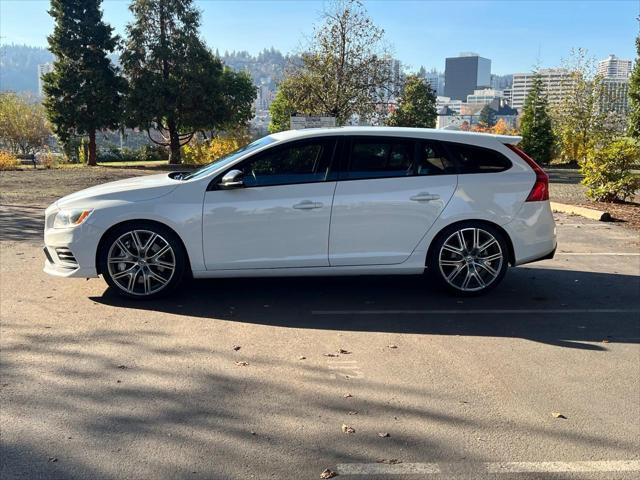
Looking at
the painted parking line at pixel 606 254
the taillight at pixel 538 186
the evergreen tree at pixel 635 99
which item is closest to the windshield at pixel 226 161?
the taillight at pixel 538 186

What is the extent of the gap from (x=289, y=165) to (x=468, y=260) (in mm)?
2012

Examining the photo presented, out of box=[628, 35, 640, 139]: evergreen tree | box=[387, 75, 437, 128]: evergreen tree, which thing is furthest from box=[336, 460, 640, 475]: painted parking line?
box=[387, 75, 437, 128]: evergreen tree

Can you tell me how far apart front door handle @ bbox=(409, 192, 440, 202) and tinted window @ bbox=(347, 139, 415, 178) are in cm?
24

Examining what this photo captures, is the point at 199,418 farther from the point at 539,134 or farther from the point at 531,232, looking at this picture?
the point at 539,134

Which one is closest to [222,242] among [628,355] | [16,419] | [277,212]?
[277,212]

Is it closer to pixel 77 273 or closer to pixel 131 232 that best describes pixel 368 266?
pixel 131 232

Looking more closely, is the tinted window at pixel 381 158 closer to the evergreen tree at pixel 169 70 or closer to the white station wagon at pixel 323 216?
the white station wagon at pixel 323 216

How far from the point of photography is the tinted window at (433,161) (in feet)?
19.0

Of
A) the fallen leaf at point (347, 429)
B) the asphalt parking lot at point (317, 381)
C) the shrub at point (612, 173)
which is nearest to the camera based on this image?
the asphalt parking lot at point (317, 381)

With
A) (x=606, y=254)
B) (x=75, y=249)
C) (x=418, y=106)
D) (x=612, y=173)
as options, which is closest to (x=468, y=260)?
(x=606, y=254)

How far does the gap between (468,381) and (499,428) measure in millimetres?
656

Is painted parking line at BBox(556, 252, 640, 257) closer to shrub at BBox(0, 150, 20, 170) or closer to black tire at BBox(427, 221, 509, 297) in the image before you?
black tire at BBox(427, 221, 509, 297)

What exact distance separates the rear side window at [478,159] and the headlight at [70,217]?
3584 millimetres

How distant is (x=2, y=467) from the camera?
288 cm
